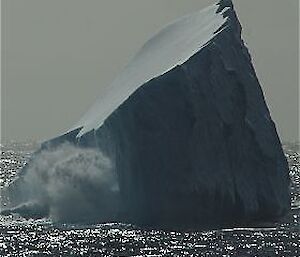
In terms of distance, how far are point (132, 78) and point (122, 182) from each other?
239 inches

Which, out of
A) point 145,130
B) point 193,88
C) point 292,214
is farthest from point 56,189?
point 292,214

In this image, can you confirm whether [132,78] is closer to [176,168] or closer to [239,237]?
[176,168]

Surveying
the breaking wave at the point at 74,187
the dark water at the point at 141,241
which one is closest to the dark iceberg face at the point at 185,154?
the breaking wave at the point at 74,187

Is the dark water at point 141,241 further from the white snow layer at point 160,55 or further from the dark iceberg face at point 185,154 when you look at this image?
the white snow layer at point 160,55

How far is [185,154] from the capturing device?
3344cm

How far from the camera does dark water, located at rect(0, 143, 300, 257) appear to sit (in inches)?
1114

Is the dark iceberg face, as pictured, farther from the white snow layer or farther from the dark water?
the dark water

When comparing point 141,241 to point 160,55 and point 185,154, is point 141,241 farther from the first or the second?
point 160,55

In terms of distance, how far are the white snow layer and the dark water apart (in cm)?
561

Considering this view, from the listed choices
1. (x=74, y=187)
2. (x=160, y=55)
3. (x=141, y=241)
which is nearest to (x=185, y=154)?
(x=141, y=241)

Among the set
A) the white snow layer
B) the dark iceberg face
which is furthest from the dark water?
the white snow layer

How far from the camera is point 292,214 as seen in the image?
3788cm

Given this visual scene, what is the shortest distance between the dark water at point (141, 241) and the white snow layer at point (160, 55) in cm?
561

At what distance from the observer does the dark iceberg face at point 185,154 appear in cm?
3331
